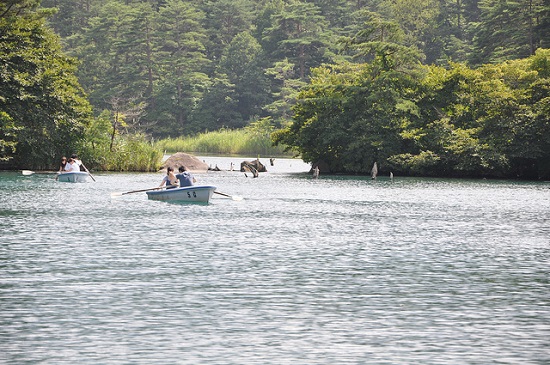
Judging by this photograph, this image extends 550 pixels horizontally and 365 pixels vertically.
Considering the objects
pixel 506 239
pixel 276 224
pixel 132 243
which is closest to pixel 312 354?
pixel 132 243

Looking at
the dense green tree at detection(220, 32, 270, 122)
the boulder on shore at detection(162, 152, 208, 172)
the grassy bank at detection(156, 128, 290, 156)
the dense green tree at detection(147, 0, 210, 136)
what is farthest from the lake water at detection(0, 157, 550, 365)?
the dense green tree at detection(220, 32, 270, 122)

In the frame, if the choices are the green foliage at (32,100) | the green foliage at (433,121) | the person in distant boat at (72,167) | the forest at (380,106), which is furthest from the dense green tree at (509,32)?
the person in distant boat at (72,167)

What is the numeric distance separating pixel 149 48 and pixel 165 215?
9392 cm

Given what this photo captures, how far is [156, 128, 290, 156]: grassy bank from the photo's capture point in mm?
104875

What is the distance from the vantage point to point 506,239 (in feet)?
90.3

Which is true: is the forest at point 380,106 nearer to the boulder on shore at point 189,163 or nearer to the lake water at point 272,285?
the boulder on shore at point 189,163

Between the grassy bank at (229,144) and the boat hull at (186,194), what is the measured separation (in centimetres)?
6186

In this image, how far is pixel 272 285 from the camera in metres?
18.6

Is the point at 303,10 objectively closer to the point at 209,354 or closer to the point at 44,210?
the point at 44,210

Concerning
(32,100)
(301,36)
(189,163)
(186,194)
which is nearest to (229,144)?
(301,36)

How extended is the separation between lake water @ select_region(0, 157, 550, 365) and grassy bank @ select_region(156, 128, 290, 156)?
2611 inches

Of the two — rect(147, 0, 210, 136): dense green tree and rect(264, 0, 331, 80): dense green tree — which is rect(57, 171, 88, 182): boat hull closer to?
rect(264, 0, 331, 80): dense green tree

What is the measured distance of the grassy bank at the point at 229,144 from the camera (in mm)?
104875

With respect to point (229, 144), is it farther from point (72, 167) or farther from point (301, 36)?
point (72, 167)
